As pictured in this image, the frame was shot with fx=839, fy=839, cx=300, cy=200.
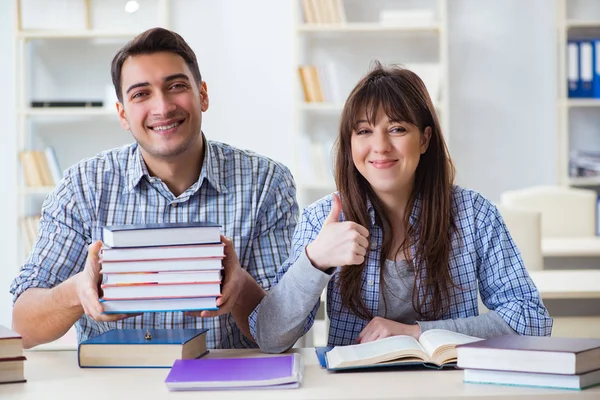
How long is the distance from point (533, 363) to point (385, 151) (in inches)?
24.2

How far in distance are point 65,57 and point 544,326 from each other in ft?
11.7

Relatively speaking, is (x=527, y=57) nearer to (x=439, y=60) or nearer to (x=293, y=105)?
(x=439, y=60)

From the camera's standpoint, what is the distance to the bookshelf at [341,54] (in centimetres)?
450

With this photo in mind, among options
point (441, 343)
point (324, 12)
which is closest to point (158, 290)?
point (441, 343)

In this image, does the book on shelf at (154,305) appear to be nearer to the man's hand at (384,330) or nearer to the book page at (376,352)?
the book page at (376,352)

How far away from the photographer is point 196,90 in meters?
1.98

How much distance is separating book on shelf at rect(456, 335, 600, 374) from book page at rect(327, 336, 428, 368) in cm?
10

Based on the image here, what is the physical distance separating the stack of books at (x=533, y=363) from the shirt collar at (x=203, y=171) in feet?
2.68

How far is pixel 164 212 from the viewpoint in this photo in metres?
1.98

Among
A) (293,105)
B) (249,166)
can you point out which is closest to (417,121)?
(249,166)

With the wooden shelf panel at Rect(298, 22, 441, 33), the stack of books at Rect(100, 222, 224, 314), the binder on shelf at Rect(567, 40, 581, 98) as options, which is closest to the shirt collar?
the stack of books at Rect(100, 222, 224, 314)

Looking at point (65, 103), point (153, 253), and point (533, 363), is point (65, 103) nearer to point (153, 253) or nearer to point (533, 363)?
point (153, 253)

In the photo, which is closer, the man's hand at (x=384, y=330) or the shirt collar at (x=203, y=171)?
the man's hand at (x=384, y=330)

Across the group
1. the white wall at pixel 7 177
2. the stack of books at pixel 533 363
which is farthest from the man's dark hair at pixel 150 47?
the white wall at pixel 7 177
